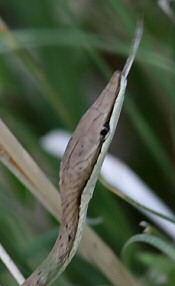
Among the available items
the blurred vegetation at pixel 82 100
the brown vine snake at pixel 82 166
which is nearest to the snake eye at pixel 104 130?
the brown vine snake at pixel 82 166

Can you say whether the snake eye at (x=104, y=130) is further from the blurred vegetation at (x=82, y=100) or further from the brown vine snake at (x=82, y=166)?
the blurred vegetation at (x=82, y=100)

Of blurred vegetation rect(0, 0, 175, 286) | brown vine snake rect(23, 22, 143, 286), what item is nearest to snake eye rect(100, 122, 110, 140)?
brown vine snake rect(23, 22, 143, 286)

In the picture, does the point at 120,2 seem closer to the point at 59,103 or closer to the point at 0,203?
A: the point at 59,103

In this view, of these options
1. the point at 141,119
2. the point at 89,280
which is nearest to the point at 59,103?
the point at 141,119

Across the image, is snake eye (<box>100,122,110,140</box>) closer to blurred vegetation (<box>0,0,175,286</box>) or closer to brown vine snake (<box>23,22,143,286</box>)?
brown vine snake (<box>23,22,143,286</box>)

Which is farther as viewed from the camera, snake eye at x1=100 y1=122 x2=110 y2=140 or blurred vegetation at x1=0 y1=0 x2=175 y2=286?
blurred vegetation at x1=0 y1=0 x2=175 y2=286

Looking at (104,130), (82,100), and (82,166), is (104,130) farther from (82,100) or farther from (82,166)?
(82,100)
